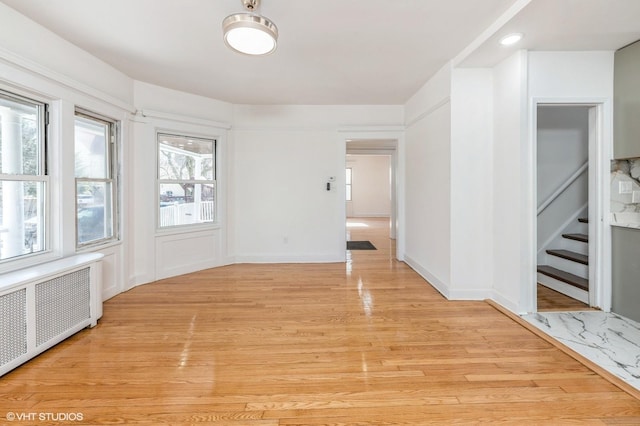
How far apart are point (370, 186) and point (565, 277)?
33.9ft

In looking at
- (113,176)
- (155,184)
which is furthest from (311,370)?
(155,184)

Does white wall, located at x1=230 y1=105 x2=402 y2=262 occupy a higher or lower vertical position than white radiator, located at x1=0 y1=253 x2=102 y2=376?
higher

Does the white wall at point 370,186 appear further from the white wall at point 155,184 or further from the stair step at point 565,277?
the stair step at point 565,277

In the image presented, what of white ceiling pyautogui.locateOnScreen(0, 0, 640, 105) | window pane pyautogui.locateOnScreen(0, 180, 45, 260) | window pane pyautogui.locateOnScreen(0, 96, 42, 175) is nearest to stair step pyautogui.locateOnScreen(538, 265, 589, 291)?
white ceiling pyautogui.locateOnScreen(0, 0, 640, 105)

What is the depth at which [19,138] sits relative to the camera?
2.51 meters

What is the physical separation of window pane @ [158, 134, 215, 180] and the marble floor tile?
14.4 ft

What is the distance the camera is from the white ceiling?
7.43ft

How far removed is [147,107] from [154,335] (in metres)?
2.86

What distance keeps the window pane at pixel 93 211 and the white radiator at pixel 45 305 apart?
0.56 meters

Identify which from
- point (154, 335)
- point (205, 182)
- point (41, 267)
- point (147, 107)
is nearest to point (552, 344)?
point (154, 335)

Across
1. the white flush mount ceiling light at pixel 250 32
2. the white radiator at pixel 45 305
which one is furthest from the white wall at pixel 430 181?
the white radiator at pixel 45 305

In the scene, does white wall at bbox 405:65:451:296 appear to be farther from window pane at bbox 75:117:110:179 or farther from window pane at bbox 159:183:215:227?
window pane at bbox 75:117:110:179

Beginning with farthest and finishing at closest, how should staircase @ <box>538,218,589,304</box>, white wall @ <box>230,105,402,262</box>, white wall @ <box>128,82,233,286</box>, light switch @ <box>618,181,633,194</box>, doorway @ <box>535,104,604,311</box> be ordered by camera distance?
white wall @ <box>230,105,402,262</box>, white wall @ <box>128,82,233,286</box>, doorway @ <box>535,104,604,311</box>, staircase @ <box>538,218,589,304</box>, light switch @ <box>618,181,633,194</box>

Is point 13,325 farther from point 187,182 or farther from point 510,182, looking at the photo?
point 510,182
